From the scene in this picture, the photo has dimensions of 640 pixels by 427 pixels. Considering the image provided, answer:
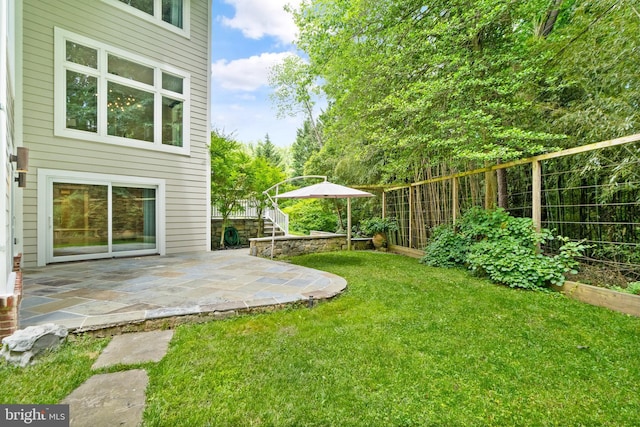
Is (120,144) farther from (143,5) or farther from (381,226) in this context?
(381,226)

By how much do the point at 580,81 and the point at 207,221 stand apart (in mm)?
7495

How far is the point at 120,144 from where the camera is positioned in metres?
5.74

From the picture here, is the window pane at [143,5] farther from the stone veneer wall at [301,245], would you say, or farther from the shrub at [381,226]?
the shrub at [381,226]

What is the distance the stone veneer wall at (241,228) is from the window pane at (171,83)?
3.93 metres

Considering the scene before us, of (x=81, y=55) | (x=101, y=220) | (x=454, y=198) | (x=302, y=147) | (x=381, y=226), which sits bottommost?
(x=381, y=226)

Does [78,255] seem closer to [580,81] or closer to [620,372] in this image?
[620,372]

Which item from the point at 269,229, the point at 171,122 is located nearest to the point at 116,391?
the point at 171,122

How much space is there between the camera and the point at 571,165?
3.98 m

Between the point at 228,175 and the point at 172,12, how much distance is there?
3.95m

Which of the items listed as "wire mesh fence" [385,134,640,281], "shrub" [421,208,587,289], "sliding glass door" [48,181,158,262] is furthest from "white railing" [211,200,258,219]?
"shrub" [421,208,587,289]

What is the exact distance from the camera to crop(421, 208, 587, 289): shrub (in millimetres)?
3705

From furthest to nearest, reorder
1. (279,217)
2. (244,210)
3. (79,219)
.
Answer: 1. (279,217)
2. (244,210)
3. (79,219)

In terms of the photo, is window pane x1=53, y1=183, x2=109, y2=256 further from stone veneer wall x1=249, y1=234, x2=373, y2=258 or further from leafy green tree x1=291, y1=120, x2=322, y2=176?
leafy green tree x1=291, y1=120, x2=322, y2=176

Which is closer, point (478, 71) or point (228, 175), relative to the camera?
point (478, 71)
